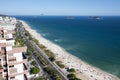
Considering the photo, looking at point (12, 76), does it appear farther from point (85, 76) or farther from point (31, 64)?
point (31, 64)

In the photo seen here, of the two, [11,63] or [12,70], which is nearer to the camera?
[11,63]

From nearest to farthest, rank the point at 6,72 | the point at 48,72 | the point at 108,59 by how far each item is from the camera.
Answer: the point at 6,72 → the point at 48,72 → the point at 108,59

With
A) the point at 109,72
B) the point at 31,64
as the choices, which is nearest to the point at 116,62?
the point at 109,72

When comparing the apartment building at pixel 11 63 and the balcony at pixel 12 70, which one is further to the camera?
the balcony at pixel 12 70

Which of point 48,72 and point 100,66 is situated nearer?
point 48,72

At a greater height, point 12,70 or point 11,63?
point 11,63

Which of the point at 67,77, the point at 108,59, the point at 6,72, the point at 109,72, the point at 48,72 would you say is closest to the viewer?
the point at 6,72

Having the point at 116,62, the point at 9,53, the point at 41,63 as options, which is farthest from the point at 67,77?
the point at 9,53

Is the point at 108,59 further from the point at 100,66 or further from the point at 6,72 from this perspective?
the point at 6,72

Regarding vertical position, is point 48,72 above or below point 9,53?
below

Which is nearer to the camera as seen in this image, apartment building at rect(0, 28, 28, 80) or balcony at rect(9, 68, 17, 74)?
apartment building at rect(0, 28, 28, 80)

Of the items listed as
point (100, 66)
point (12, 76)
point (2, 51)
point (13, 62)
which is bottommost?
point (100, 66)
